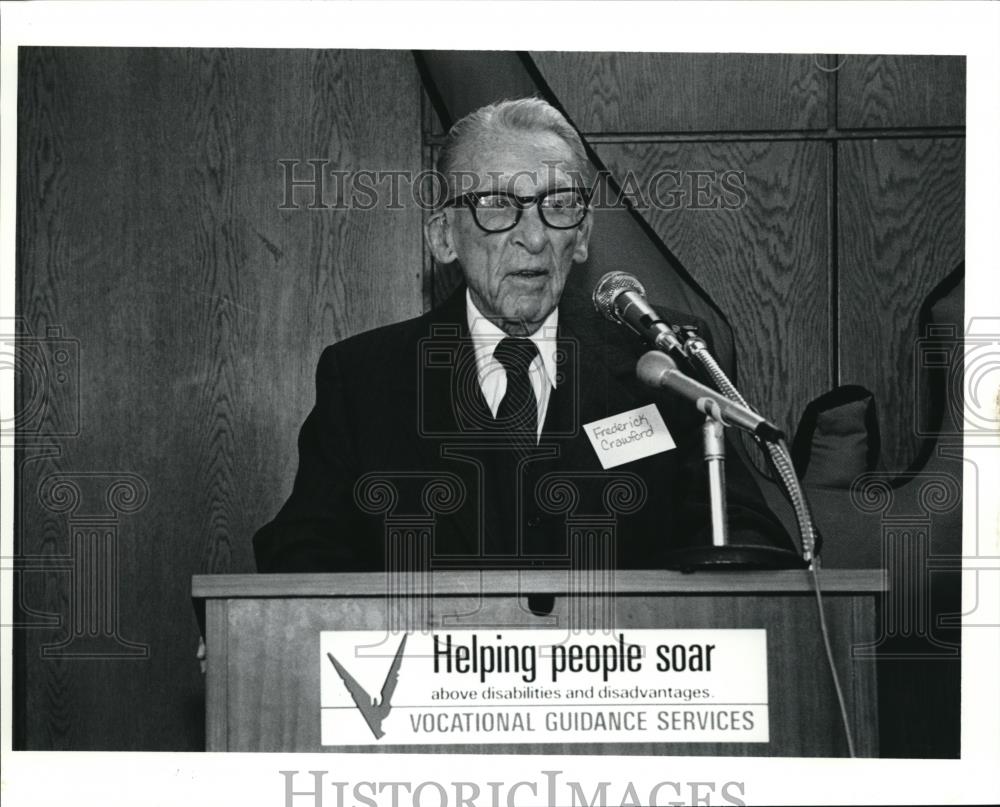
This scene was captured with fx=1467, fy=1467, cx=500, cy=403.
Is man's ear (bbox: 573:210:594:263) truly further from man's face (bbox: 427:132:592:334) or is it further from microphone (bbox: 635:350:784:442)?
microphone (bbox: 635:350:784:442)

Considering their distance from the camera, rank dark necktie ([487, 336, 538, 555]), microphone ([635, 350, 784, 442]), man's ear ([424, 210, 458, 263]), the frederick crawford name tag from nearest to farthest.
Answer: the frederick crawford name tag, microphone ([635, 350, 784, 442]), dark necktie ([487, 336, 538, 555]), man's ear ([424, 210, 458, 263])

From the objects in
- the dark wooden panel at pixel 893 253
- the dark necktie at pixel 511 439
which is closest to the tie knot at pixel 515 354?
the dark necktie at pixel 511 439

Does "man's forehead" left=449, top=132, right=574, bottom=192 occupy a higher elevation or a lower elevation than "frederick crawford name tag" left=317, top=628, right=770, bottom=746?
higher

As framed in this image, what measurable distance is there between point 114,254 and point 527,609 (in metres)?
1.35

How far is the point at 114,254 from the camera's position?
11.9ft

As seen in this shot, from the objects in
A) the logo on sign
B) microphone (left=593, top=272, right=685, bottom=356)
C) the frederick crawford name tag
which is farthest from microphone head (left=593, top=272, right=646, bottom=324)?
the logo on sign

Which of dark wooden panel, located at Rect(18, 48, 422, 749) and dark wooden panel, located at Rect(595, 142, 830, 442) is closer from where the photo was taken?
dark wooden panel, located at Rect(18, 48, 422, 749)

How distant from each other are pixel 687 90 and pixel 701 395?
0.81 m

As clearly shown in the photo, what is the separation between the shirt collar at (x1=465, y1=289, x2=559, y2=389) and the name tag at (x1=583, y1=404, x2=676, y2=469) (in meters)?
0.20

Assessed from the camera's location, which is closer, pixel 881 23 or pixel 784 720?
pixel 784 720

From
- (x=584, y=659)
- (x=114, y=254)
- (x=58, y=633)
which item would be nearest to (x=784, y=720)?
(x=584, y=659)

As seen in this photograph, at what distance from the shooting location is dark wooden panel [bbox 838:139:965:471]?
3650 mm

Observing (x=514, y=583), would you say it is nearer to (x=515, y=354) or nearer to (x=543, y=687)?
(x=543, y=687)

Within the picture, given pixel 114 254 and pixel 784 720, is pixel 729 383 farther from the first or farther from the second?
pixel 114 254
